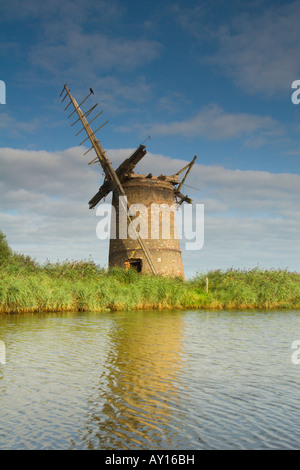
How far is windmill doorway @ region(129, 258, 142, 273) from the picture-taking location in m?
23.5

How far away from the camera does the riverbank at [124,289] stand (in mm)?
16734

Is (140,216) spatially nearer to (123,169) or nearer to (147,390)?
(123,169)

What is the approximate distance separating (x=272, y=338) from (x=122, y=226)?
554 inches

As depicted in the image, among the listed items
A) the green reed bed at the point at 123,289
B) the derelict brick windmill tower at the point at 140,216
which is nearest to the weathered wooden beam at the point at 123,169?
the derelict brick windmill tower at the point at 140,216

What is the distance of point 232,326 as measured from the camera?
44.3ft

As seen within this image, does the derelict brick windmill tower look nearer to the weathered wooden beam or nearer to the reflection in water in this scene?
the weathered wooden beam

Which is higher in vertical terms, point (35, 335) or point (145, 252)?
point (145, 252)

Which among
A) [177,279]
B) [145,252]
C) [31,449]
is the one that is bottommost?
[31,449]

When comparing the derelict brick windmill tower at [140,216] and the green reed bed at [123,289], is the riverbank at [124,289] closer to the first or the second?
the green reed bed at [123,289]

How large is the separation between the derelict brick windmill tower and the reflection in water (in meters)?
12.5

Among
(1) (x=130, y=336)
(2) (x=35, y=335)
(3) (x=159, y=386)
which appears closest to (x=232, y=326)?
(1) (x=130, y=336)

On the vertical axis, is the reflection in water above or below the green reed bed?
below

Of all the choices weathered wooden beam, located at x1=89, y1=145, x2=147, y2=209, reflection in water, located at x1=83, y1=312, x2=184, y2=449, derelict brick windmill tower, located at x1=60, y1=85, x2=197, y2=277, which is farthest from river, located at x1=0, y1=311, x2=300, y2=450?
weathered wooden beam, located at x1=89, y1=145, x2=147, y2=209
